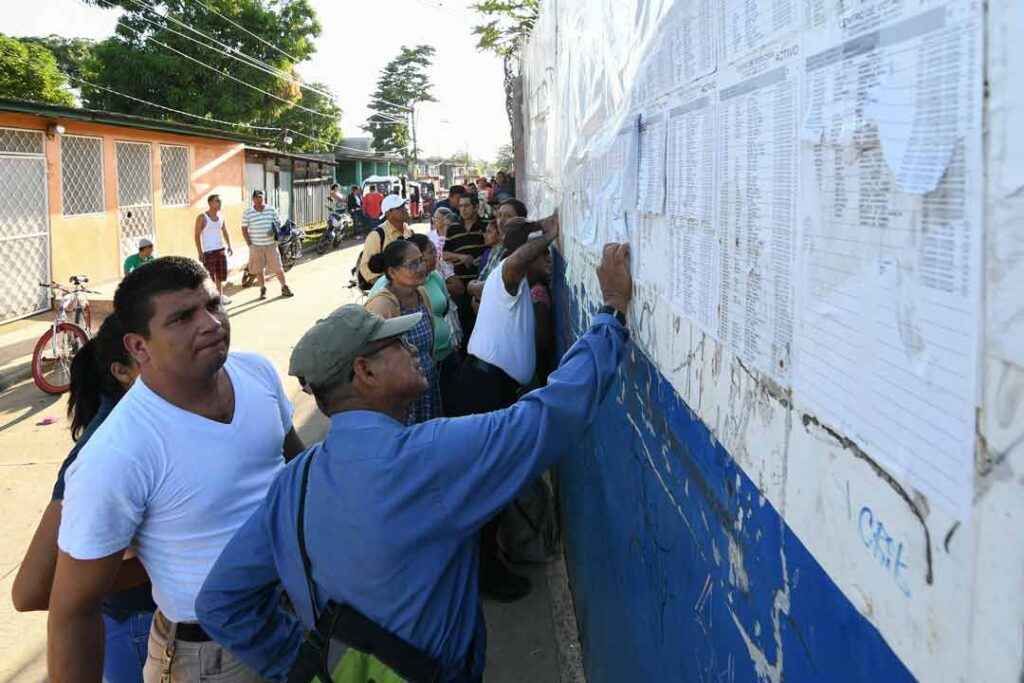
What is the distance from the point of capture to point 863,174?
82 cm

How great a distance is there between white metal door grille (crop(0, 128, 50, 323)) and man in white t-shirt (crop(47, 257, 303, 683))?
11.0 m

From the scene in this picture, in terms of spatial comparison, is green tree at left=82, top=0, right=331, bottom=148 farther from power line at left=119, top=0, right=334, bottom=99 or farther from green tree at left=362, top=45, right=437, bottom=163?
green tree at left=362, top=45, right=437, bottom=163

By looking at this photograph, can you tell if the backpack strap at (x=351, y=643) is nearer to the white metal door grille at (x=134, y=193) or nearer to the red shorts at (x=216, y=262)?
the red shorts at (x=216, y=262)

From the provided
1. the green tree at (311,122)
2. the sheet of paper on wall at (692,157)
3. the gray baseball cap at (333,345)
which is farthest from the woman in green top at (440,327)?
the green tree at (311,122)

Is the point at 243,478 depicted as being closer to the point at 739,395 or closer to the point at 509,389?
the point at 739,395

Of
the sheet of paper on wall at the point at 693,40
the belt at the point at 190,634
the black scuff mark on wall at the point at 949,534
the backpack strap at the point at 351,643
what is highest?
the sheet of paper on wall at the point at 693,40

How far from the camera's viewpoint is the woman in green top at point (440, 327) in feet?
15.0

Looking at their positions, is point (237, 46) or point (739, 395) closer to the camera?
point (739, 395)

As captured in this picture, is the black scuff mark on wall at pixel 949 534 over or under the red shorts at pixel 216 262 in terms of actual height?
under

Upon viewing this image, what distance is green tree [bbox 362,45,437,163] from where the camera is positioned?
259ft

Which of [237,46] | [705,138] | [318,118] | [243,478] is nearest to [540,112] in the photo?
[243,478]

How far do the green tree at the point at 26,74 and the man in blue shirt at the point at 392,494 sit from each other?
30.3 m

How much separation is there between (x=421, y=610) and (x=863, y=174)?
1.34 meters

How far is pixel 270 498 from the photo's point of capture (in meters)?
1.89
